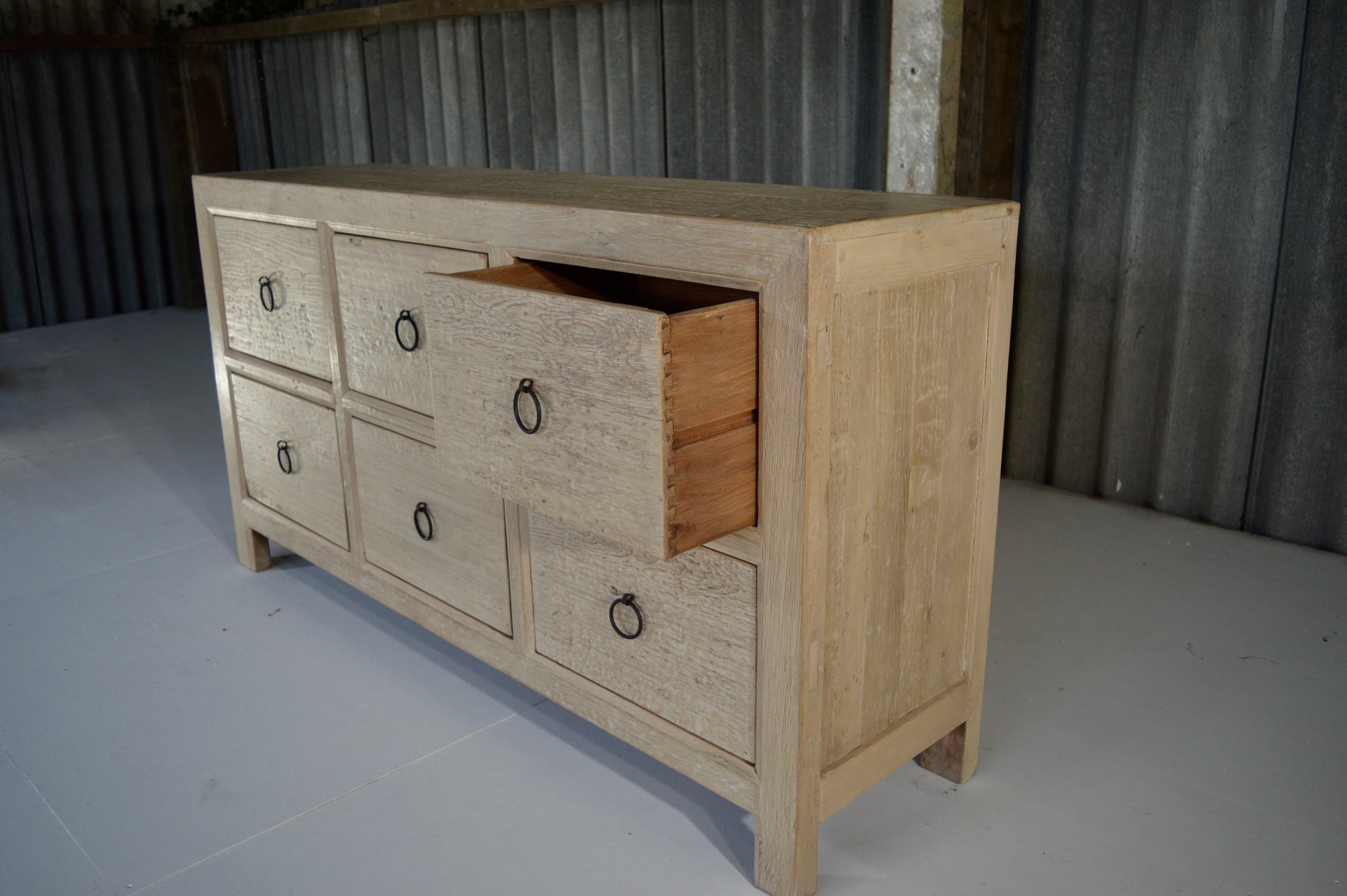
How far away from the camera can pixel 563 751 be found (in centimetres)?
200

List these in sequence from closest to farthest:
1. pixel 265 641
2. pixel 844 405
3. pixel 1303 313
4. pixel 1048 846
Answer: pixel 844 405 → pixel 1048 846 → pixel 265 641 → pixel 1303 313

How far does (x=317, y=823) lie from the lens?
1.80 meters

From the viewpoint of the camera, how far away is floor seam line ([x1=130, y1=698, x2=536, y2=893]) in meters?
1.69

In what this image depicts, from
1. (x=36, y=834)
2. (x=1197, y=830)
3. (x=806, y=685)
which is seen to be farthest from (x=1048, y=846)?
(x=36, y=834)

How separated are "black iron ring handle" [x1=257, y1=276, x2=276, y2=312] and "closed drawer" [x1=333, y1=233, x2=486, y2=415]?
0.91ft

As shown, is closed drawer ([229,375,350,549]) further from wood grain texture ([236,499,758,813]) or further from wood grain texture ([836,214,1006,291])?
wood grain texture ([836,214,1006,291])

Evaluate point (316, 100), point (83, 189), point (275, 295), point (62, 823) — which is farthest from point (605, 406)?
point (83, 189)

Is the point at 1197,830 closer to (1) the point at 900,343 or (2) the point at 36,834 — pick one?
(1) the point at 900,343

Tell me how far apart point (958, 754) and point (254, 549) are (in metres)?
1.86

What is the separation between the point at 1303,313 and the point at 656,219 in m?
2.01

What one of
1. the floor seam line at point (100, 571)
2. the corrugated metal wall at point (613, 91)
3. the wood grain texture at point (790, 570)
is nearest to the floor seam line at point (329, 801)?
the wood grain texture at point (790, 570)

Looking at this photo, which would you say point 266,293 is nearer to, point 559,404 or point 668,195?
point 668,195

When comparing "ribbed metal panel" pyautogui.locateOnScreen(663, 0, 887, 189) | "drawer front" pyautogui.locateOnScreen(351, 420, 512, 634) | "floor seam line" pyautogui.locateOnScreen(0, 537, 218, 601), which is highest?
"ribbed metal panel" pyautogui.locateOnScreen(663, 0, 887, 189)

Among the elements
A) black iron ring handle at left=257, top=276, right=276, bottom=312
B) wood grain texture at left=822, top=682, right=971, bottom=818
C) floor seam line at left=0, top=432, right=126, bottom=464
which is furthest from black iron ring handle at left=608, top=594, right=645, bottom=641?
floor seam line at left=0, top=432, right=126, bottom=464
